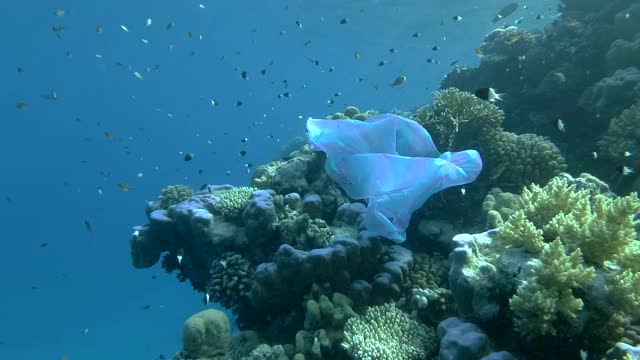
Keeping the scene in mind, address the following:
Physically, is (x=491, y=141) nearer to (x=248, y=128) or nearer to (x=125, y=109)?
(x=248, y=128)

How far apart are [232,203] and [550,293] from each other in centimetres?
532

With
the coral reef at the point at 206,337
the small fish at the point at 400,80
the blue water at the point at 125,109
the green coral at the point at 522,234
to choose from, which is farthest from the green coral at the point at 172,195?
the green coral at the point at 522,234

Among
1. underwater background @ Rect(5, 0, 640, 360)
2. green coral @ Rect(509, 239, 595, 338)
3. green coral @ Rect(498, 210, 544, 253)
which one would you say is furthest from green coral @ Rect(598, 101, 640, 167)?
green coral @ Rect(509, 239, 595, 338)

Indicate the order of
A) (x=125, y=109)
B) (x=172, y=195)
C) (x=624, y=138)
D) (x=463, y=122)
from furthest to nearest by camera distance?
1. (x=125, y=109)
2. (x=172, y=195)
3. (x=624, y=138)
4. (x=463, y=122)

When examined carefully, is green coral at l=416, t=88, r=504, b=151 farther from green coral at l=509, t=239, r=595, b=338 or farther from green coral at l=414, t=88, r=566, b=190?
green coral at l=509, t=239, r=595, b=338

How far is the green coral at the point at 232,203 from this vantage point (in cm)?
762

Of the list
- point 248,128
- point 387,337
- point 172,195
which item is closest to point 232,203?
point 172,195

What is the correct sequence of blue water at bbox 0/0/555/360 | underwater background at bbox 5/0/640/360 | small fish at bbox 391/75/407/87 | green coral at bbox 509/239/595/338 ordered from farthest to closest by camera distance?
blue water at bbox 0/0/555/360
small fish at bbox 391/75/407/87
underwater background at bbox 5/0/640/360
green coral at bbox 509/239/595/338

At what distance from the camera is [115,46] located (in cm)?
5278

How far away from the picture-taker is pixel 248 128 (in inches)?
756

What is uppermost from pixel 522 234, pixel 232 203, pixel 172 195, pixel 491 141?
pixel 172 195

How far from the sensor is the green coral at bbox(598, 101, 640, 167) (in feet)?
24.9

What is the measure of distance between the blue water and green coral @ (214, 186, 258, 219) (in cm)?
523

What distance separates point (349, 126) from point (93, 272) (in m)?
78.8
